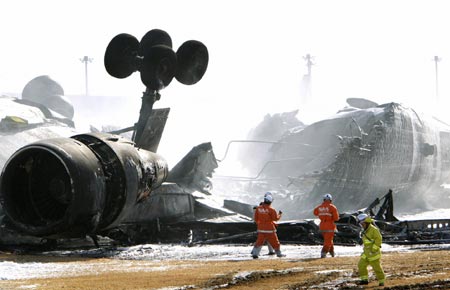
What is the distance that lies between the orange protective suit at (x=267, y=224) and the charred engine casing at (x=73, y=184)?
2.25 metres

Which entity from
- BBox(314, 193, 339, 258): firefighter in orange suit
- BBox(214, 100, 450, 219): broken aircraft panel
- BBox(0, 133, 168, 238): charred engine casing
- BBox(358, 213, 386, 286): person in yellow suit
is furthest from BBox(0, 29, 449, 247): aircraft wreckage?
BBox(214, 100, 450, 219): broken aircraft panel

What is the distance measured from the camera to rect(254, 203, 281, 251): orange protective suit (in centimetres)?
1425

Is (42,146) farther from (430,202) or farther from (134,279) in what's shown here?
(430,202)

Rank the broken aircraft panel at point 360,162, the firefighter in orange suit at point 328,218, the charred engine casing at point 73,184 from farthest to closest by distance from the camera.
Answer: the broken aircraft panel at point 360,162 < the firefighter in orange suit at point 328,218 < the charred engine casing at point 73,184

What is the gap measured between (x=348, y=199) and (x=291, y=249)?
1557 centimetres

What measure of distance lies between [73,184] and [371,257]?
5345 millimetres

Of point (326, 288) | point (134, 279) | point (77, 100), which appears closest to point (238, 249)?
point (134, 279)

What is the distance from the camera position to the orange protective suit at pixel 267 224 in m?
14.2

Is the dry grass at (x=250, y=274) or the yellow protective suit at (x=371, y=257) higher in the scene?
the yellow protective suit at (x=371, y=257)

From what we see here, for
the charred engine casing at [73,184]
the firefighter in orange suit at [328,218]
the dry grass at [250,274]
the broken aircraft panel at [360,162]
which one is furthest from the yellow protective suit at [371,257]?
the broken aircraft panel at [360,162]

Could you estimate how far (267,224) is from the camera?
47.1 ft

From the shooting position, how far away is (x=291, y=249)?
15336 mm

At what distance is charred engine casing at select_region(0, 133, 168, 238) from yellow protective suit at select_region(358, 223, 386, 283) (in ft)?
16.2

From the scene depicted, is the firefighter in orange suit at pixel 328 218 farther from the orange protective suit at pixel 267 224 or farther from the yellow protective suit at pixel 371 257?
the yellow protective suit at pixel 371 257
